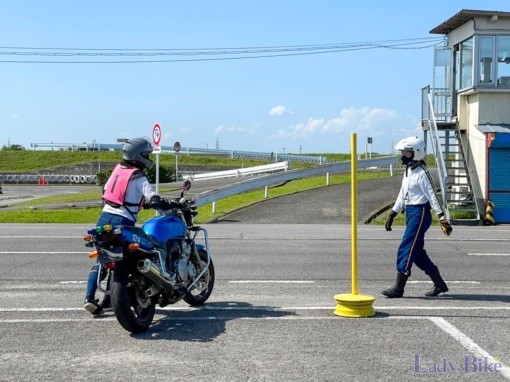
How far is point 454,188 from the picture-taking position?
1001 inches

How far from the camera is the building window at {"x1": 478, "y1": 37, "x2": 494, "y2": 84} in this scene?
2431 cm

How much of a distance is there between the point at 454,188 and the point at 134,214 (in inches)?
773

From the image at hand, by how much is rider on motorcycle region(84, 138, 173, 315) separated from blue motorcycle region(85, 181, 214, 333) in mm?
235

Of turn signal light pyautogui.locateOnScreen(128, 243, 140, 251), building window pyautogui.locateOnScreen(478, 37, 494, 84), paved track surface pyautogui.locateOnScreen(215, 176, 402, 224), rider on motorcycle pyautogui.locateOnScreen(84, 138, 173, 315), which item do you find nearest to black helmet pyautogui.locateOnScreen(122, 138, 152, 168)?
rider on motorcycle pyautogui.locateOnScreen(84, 138, 173, 315)

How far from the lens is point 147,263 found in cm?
704

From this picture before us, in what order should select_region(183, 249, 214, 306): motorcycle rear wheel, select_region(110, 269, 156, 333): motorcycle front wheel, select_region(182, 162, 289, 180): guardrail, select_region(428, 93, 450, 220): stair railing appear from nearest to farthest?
select_region(110, 269, 156, 333): motorcycle front wheel → select_region(183, 249, 214, 306): motorcycle rear wheel → select_region(428, 93, 450, 220): stair railing → select_region(182, 162, 289, 180): guardrail

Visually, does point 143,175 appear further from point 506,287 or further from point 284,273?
point 506,287

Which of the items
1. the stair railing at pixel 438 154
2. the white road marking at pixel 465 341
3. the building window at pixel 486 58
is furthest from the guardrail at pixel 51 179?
the white road marking at pixel 465 341

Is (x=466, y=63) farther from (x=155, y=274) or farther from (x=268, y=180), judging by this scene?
(x=155, y=274)

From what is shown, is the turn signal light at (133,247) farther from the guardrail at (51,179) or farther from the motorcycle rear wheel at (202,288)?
the guardrail at (51,179)

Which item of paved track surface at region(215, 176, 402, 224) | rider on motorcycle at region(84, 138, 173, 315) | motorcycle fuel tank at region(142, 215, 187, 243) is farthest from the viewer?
paved track surface at region(215, 176, 402, 224)

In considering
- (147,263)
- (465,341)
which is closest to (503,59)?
(465,341)

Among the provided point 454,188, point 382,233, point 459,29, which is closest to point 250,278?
point 382,233

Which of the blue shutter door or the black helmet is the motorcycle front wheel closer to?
the black helmet
